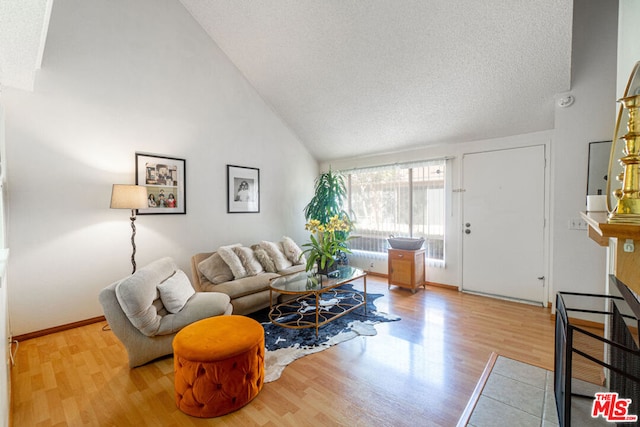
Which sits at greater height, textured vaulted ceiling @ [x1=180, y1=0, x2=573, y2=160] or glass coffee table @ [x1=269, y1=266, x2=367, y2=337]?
textured vaulted ceiling @ [x1=180, y1=0, x2=573, y2=160]

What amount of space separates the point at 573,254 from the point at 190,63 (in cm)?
536

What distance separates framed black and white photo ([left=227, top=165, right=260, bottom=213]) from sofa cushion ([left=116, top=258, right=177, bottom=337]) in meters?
2.08

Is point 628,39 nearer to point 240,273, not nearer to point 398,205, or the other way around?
point 398,205

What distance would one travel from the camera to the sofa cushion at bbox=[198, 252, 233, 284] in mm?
3348

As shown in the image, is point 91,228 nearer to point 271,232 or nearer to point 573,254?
point 271,232

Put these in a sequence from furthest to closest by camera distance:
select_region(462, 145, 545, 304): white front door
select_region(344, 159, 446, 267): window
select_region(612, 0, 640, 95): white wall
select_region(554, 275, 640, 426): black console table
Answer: select_region(344, 159, 446, 267): window → select_region(462, 145, 545, 304): white front door → select_region(612, 0, 640, 95): white wall → select_region(554, 275, 640, 426): black console table

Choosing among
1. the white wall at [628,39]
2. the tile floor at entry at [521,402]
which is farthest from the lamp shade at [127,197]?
the white wall at [628,39]

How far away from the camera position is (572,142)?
3.03 m

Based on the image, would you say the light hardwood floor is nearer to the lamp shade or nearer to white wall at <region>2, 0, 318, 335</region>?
white wall at <region>2, 0, 318, 335</region>

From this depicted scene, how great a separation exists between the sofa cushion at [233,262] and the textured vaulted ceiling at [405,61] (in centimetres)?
268

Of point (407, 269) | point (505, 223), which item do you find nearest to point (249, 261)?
point (407, 269)

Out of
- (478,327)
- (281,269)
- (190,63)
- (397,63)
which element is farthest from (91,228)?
(478,327)

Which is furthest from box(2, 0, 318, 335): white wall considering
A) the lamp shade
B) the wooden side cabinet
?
the wooden side cabinet

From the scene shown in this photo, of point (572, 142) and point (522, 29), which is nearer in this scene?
point (522, 29)
